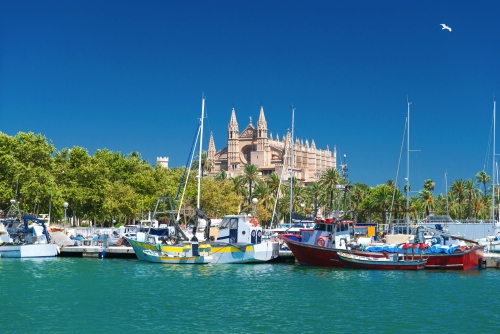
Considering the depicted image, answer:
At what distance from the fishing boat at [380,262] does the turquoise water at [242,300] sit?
956 mm

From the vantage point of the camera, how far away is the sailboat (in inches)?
2064

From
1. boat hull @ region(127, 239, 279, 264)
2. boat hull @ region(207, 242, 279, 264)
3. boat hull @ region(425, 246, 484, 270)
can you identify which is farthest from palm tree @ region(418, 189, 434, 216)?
boat hull @ region(207, 242, 279, 264)

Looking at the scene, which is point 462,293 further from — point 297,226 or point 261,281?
point 297,226

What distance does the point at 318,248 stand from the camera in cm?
5066

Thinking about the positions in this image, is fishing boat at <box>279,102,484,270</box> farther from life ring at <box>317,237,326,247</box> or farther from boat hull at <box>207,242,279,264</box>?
boat hull at <box>207,242,279,264</box>

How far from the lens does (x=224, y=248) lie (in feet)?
172

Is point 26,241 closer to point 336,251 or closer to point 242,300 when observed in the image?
point 336,251

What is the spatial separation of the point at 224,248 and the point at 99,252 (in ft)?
44.5

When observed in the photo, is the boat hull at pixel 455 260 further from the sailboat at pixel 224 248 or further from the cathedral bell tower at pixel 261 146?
the cathedral bell tower at pixel 261 146

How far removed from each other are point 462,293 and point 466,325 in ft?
29.0

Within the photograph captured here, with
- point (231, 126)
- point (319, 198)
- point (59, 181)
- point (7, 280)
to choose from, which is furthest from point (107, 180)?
point (231, 126)

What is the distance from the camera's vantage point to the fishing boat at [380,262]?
48.4 meters

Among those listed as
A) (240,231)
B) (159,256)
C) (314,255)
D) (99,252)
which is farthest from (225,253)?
(99,252)

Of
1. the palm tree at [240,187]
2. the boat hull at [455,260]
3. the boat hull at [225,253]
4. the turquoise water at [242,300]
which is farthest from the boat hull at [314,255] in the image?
the palm tree at [240,187]
